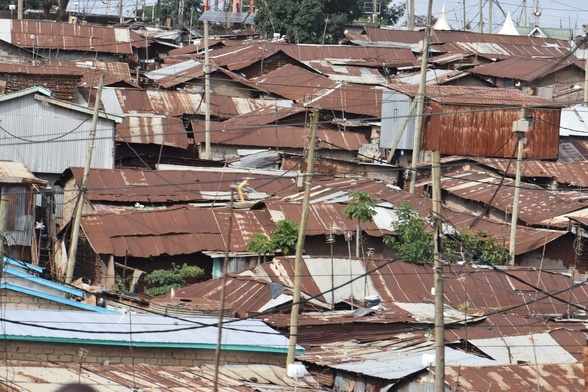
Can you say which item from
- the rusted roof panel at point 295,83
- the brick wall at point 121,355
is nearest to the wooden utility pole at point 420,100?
the rusted roof panel at point 295,83

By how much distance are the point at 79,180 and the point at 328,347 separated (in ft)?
30.0

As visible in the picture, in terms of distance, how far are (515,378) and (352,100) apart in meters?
24.3

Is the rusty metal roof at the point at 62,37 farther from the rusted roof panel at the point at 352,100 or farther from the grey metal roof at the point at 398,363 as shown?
the grey metal roof at the point at 398,363

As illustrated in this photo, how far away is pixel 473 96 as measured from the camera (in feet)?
117

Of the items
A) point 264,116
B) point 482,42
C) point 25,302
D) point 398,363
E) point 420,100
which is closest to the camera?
point 398,363

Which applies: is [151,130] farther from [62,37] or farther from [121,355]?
[121,355]

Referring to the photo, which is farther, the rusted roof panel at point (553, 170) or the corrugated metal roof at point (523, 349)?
the rusted roof panel at point (553, 170)

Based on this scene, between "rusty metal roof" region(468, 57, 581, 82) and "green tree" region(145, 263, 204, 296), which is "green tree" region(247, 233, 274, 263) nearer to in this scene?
"green tree" region(145, 263, 204, 296)

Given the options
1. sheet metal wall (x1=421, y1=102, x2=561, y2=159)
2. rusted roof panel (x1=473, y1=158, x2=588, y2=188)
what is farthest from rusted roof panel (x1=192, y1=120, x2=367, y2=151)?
rusted roof panel (x1=473, y1=158, x2=588, y2=188)

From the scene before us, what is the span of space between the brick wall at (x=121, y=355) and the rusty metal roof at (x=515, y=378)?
8.63ft

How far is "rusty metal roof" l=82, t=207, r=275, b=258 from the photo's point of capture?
21953 mm

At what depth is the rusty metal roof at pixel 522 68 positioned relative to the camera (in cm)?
4247

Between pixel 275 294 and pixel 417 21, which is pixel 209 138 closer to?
pixel 275 294

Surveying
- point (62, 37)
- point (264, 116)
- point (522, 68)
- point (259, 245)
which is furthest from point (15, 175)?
point (522, 68)
